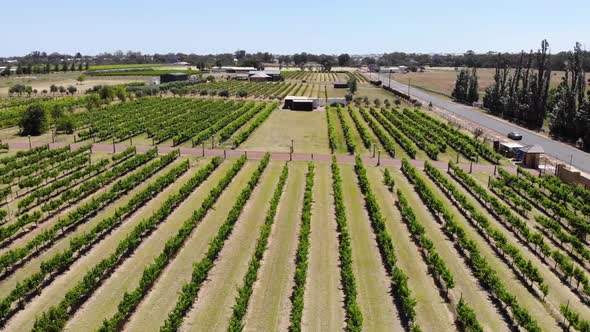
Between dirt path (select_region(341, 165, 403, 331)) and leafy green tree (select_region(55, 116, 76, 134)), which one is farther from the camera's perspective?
leafy green tree (select_region(55, 116, 76, 134))

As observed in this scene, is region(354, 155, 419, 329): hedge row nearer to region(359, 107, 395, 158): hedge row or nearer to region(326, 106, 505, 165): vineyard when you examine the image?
region(359, 107, 395, 158): hedge row

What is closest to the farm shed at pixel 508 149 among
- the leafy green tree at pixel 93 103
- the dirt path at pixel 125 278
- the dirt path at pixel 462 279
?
the dirt path at pixel 462 279

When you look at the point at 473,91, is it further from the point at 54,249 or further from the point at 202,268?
the point at 54,249

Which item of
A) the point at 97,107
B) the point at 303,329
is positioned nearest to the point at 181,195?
the point at 303,329

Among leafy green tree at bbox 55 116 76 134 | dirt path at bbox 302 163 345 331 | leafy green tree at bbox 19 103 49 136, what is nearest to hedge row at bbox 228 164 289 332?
dirt path at bbox 302 163 345 331

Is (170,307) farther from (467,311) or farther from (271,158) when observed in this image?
(271,158)
